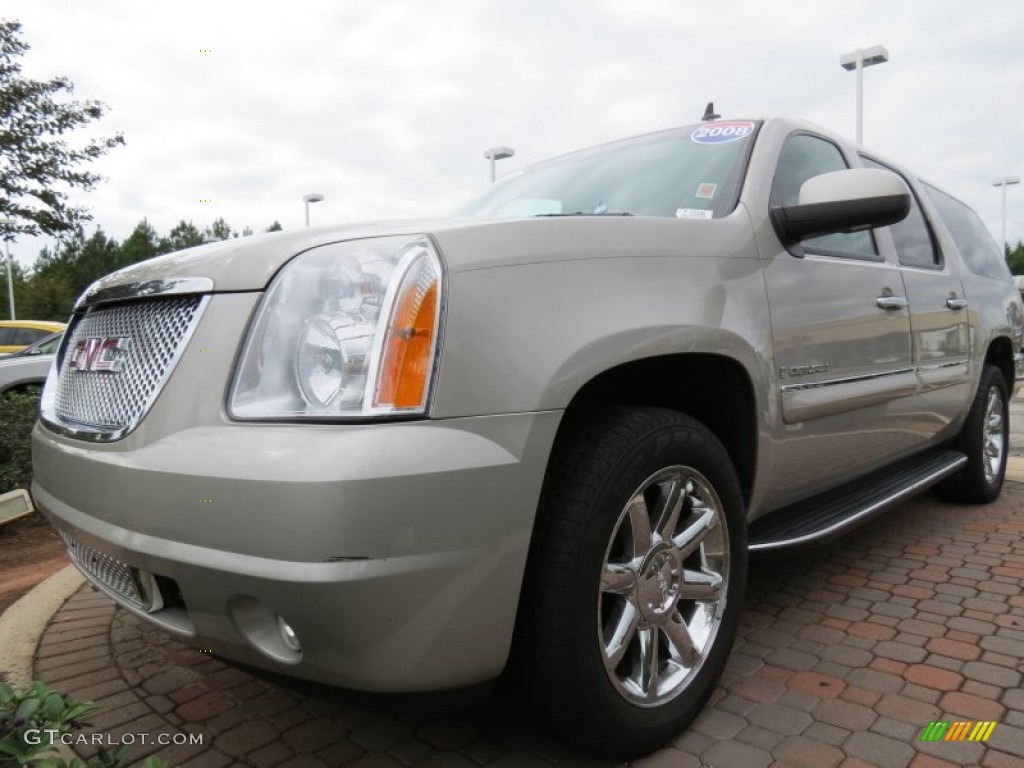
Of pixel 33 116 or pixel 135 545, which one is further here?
pixel 33 116

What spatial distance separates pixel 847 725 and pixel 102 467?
198 centimetres

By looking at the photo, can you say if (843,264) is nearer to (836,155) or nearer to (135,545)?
(836,155)

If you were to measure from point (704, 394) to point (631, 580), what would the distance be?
0.67 meters

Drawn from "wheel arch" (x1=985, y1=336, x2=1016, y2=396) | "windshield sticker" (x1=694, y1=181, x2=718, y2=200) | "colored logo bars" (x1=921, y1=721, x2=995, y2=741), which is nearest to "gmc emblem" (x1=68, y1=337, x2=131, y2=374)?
"windshield sticker" (x1=694, y1=181, x2=718, y2=200)

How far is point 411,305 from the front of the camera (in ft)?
4.98

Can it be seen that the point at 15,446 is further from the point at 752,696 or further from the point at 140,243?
the point at 140,243

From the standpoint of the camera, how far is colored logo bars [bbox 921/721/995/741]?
199 cm

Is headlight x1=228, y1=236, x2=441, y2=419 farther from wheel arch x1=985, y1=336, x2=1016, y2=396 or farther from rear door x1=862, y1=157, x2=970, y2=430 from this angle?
wheel arch x1=985, y1=336, x2=1016, y2=396

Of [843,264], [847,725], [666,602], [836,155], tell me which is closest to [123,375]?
[666,602]

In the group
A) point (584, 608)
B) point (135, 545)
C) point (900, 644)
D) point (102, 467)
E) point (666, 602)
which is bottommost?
point (900, 644)

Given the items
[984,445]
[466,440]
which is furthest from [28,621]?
[984,445]

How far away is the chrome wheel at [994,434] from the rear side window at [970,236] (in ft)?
2.46

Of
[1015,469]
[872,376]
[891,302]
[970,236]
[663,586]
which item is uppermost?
[970,236]

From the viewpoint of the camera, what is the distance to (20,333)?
12875 millimetres
